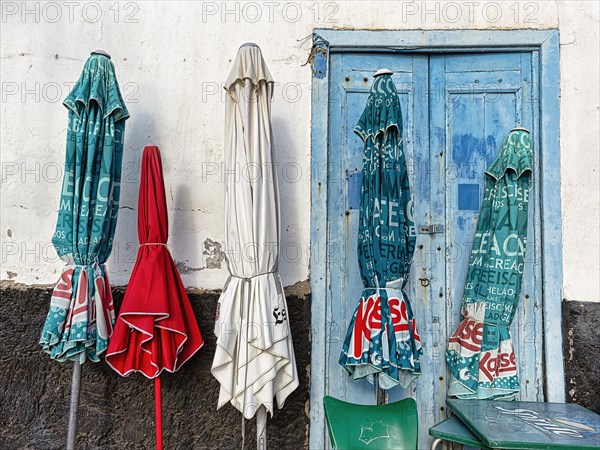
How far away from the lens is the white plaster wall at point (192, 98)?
130 inches

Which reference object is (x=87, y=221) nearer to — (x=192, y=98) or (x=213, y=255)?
(x=213, y=255)

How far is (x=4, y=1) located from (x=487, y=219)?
10.1ft

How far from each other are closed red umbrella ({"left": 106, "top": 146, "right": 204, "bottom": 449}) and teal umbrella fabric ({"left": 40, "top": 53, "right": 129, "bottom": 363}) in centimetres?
15

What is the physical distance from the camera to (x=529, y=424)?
2.45m

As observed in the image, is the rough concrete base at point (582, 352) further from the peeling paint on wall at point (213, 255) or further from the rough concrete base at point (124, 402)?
the peeling paint on wall at point (213, 255)

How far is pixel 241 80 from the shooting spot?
2.84 meters

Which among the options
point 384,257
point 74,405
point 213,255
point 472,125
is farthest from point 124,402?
point 472,125

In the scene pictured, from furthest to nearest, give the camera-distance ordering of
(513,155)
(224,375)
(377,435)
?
(513,155) < (224,375) < (377,435)

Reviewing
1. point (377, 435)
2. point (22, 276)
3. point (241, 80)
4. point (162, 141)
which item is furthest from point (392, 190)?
point (22, 276)

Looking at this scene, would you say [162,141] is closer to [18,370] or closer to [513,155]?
[18,370]

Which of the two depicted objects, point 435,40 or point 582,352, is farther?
point 435,40

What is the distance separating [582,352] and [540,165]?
3.42 ft

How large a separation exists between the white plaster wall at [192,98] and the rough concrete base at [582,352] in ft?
0.80

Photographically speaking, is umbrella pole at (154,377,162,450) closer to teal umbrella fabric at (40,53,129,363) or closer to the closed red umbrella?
the closed red umbrella
